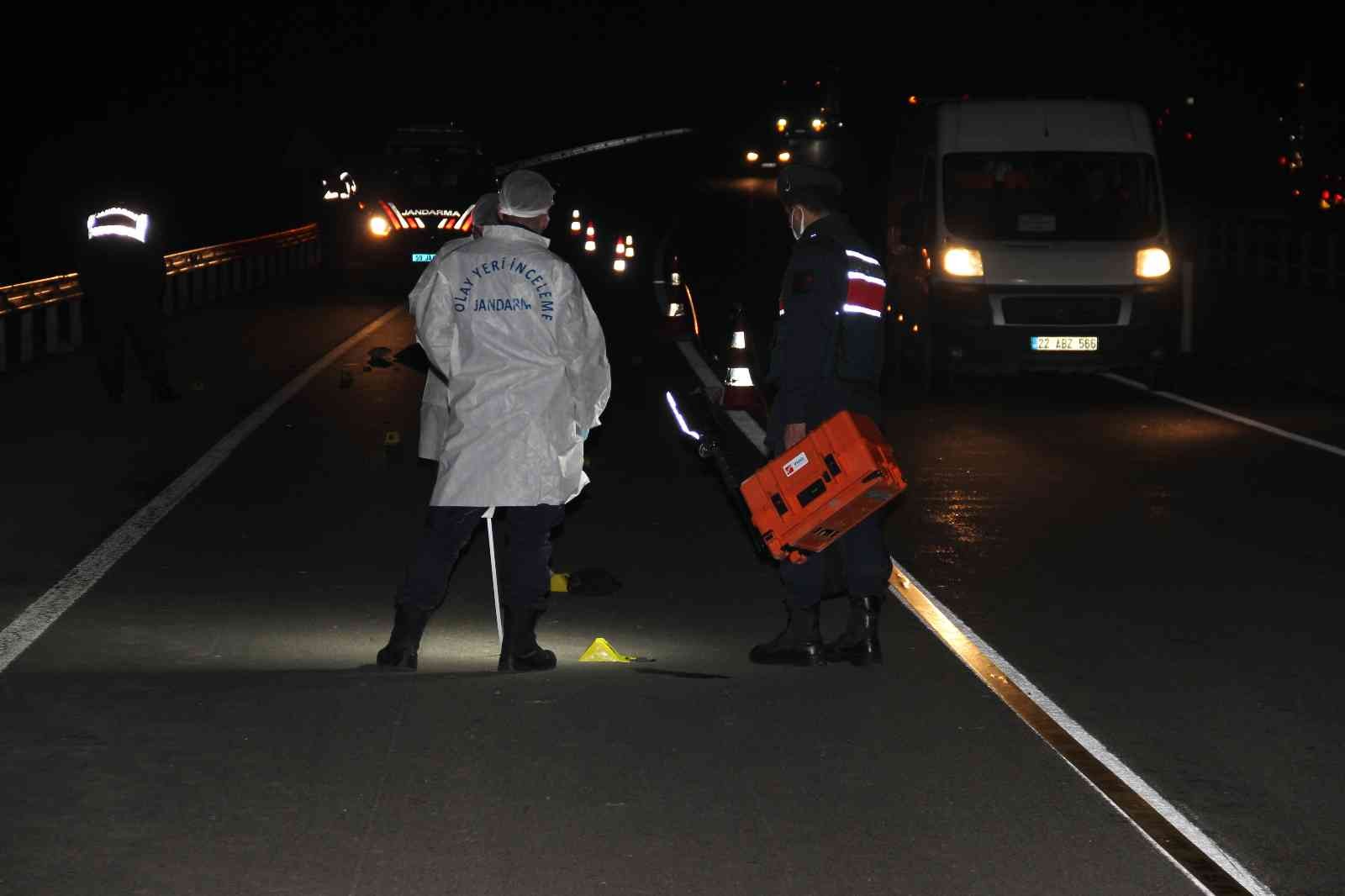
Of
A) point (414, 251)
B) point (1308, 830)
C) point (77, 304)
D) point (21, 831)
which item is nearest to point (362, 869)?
point (21, 831)

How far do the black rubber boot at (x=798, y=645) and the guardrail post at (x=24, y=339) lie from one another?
15582 mm

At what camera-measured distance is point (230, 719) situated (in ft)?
22.6

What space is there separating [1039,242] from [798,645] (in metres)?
12.0

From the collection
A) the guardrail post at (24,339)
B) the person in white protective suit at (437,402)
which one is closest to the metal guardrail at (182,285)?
the guardrail post at (24,339)

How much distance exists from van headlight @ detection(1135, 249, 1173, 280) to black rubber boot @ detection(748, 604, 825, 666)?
1196 centimetres

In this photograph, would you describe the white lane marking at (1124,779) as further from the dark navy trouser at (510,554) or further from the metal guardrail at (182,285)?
the metal guardrail at (182,285)

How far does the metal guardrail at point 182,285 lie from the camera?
72.8 feet

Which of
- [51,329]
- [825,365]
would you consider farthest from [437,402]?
[51,329]

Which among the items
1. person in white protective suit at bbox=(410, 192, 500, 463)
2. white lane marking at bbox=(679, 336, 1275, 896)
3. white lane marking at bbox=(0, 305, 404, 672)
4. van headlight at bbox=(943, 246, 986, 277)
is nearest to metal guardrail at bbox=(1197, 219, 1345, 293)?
van headlight at bbox=(943, 246, 986, 277)

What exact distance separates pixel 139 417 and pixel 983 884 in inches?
504

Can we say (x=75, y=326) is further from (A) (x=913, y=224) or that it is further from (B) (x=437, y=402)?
(B) (x=437, y=402)

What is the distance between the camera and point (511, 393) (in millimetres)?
7711

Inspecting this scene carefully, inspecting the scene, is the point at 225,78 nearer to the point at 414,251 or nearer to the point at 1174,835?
the point at 414,251

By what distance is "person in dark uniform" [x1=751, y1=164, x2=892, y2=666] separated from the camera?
7922 millimetres
